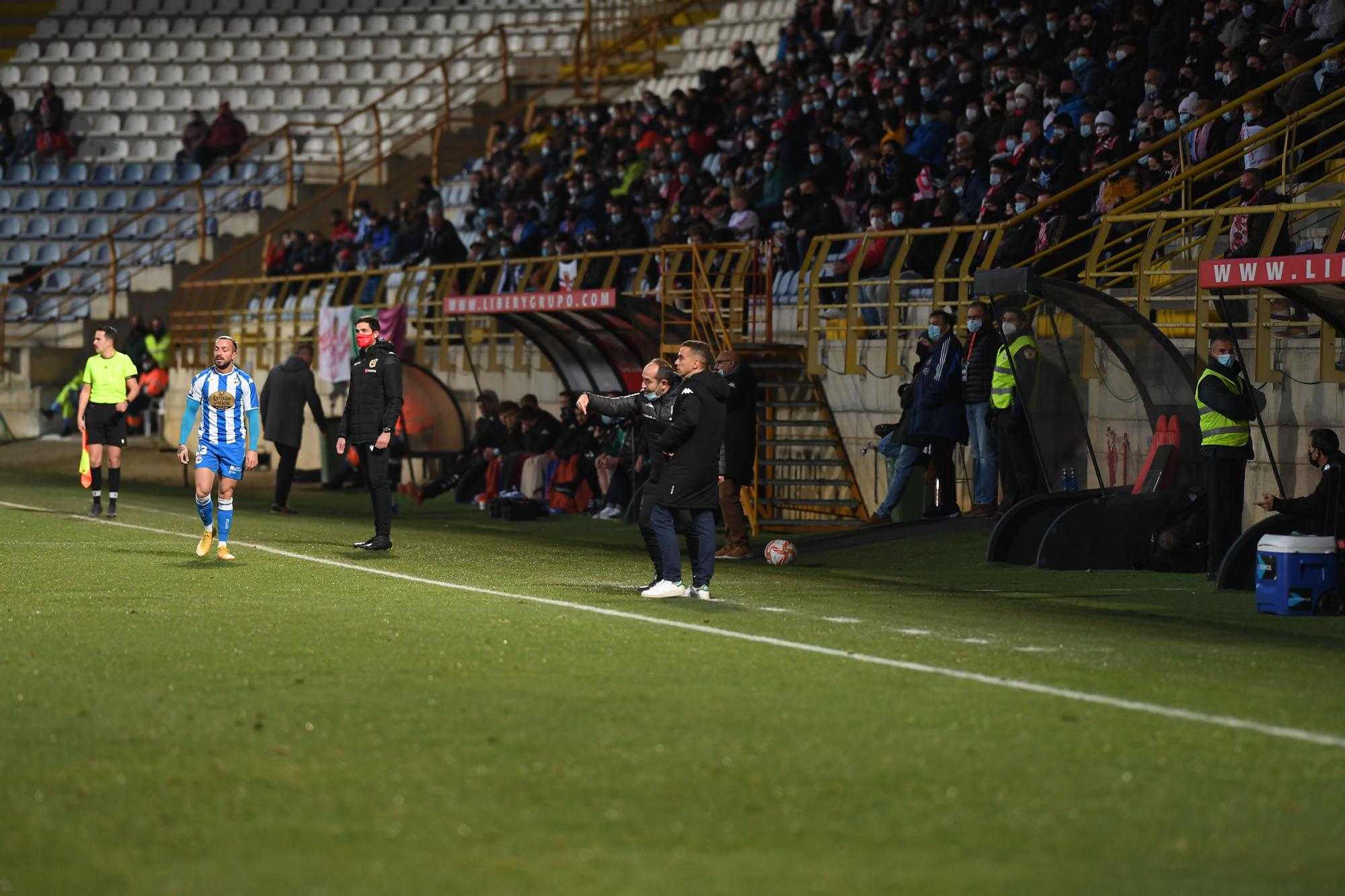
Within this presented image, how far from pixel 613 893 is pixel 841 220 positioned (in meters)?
18.8

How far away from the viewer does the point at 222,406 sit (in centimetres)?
1539

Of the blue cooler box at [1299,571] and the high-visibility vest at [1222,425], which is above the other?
the high-visibility vest at [1222,425]

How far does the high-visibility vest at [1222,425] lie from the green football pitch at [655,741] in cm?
153

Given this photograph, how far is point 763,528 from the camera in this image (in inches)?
806

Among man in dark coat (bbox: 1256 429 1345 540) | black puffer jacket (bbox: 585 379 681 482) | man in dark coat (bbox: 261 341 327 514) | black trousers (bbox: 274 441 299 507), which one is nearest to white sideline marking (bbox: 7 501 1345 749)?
black puffer jacket (bbox: 585 379 681 482)

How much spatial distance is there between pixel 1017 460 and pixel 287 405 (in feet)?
30.9

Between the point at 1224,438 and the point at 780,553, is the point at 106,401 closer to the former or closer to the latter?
the point at 780,553

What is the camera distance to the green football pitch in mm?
5605

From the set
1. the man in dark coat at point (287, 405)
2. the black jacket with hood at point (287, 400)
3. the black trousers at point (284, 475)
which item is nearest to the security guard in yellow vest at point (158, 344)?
the man in dark coat at point (287, 405)

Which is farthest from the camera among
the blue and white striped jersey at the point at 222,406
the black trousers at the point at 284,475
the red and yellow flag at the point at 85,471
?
the black trousers at the point at 284,475

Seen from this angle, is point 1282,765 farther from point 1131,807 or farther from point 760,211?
point 760,211

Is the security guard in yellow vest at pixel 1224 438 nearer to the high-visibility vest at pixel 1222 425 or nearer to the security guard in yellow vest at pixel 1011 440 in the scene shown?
the high-visibility vest at pixel 1222 425

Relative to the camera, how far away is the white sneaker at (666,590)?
1282cm

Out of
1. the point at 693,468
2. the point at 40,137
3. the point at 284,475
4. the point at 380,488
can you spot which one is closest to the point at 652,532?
the point at 693,468
